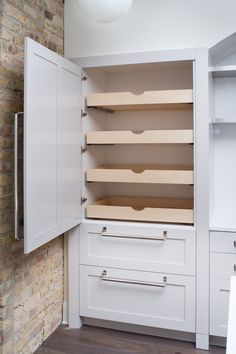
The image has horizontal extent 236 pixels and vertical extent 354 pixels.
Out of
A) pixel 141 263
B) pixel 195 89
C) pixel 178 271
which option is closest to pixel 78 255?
pixel 141 263

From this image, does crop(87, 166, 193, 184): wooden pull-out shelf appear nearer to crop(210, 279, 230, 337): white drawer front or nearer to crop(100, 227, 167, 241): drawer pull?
crop(100, 227, 167, 241): drawer pull

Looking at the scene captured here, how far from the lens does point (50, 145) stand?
2.02m

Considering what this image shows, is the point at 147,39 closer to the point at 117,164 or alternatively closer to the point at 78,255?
the point at 117,164

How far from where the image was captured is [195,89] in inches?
89.0

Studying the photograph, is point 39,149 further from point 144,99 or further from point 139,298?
point 139,298

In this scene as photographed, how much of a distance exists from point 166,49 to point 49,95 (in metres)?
0.96

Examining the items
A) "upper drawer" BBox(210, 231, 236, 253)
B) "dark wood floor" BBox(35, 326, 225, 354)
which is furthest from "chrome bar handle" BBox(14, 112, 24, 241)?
"upper drawer" BBox(210, 231, 236, 253)

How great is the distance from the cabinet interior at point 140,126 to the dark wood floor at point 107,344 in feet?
3.04

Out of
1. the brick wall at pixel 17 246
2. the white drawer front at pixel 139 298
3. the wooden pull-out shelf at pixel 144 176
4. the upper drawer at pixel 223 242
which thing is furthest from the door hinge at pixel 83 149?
the upper drawer at pixel 223 242

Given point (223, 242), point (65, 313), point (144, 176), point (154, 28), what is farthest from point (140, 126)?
point (65, 313)

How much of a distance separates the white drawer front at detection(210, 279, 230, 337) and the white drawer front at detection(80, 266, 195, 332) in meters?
0.12

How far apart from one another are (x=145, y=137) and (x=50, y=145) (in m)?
0.68

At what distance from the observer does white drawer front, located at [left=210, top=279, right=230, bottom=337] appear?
2.23m

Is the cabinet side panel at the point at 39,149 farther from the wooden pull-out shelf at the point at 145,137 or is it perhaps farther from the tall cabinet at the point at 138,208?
the wooden pull-out shelf at the point at 145,137
